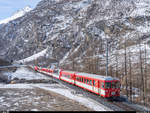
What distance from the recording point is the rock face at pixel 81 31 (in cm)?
8200

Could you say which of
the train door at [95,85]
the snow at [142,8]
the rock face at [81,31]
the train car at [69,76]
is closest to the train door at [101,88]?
the train door at [95,85]

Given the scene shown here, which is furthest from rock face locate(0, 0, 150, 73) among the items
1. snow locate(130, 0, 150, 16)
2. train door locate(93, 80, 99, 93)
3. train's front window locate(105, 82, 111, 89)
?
train's front window locate(105, 82, 111, 89)

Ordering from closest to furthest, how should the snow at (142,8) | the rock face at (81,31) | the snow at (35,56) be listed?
the rock face at (81,31), the snow at (142,8), the snow at (35,56)

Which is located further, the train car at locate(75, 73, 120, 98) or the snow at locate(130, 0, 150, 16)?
the snow at locate(130, 0, 150, 16)

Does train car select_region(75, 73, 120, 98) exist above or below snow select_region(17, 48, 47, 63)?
below

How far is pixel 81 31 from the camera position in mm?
107875

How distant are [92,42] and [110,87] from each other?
2920 inches

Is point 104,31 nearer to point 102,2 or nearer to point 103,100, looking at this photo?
point 102,2

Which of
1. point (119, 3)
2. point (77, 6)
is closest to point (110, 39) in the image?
point (119, 3)

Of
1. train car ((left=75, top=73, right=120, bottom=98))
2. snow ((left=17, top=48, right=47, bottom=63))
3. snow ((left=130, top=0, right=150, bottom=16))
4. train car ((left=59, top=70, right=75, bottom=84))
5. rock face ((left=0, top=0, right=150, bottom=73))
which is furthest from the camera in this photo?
snow ((left=17, top=48, right=47, bottom=63))

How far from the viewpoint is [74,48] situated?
103 meters

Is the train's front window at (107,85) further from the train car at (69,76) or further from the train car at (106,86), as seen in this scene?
the train car at (69,76)

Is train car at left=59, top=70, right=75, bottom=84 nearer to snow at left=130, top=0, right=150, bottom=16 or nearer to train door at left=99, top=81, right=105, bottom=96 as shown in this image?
train door at left=99, top=81, right=105, bottom=96

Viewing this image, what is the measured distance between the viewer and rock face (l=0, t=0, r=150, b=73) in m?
82.0
